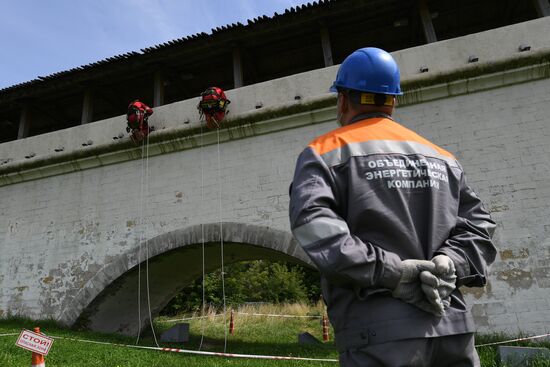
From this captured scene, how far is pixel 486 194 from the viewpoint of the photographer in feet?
20.3

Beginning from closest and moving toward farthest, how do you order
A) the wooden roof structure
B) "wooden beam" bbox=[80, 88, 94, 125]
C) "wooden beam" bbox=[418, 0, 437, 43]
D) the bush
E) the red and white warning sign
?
1. the red and white warning sign
2. "wooden beam" bbox=[418, 0, 437, 43]
3. the wooden roof structure
4. "wooden beam" bbox=[80, 88, 94, 125]
5. the bush

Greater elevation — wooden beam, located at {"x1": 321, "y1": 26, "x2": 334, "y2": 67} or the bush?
wooden beam, located at {"x1": 321, "y1": 26, "x2": 334, "y2": 67}

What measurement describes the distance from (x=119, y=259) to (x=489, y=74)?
23.6 feet

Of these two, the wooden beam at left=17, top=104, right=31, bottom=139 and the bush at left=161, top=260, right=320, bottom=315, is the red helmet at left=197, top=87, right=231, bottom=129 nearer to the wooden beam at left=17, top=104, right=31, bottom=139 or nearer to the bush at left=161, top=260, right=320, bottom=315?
the wooden beam at left=17, top=104, right=31, bottom=139

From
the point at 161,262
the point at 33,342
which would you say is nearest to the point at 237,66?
the point at 161,262

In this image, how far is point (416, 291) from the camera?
125 centimetres

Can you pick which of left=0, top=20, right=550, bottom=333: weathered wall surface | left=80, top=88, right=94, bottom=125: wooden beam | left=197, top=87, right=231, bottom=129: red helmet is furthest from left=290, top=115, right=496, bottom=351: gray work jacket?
left=80, top=88, right=94, bottom=125: wooden beam

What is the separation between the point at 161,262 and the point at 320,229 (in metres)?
7.29

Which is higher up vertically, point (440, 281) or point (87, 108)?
point (87, 108)

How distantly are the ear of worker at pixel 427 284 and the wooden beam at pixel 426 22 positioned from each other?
757cm

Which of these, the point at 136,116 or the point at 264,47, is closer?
the point at 136,116

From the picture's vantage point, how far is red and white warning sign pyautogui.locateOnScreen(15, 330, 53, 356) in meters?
3.63

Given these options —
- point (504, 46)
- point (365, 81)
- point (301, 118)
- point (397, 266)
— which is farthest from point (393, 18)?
point (397, 266)

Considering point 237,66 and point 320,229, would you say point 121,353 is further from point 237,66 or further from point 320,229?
point 237,66
